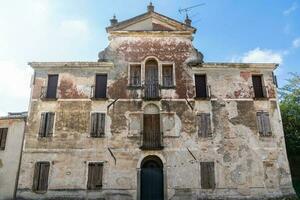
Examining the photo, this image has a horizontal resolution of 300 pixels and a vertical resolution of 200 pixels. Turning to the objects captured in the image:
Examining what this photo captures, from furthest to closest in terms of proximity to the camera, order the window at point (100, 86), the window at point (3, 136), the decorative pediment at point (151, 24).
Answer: the decorative pediment at point (151, 24), the window at point (100, 86), the window at point (3, 136)

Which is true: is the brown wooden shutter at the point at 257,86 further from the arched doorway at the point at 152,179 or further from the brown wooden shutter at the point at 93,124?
the brown wooden shutter at the point at 93,124

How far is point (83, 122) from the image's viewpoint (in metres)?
22.1

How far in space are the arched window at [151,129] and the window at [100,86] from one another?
3538 mm

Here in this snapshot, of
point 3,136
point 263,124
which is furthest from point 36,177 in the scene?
point 263,124

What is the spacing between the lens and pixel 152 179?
21016mm

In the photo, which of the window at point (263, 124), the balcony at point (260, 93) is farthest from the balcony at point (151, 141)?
the balcony at point (260, 93)

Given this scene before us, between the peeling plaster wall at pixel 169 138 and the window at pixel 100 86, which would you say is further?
the window at pixel 100 86

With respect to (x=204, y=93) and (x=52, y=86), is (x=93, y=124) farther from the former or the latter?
(x=204, y=93)

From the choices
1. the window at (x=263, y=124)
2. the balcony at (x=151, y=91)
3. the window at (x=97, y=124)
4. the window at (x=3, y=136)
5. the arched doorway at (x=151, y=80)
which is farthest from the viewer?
the arched doorway at (x=151, y=80)

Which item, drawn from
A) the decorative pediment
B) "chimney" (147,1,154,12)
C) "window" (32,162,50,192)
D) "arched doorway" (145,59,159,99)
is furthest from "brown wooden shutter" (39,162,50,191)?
"chimney" (147,1,154,12)

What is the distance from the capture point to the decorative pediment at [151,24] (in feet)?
81.3

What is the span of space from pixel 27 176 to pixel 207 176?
1231 cm

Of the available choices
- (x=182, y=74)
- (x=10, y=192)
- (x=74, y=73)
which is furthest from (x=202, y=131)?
(x=10, y=192)

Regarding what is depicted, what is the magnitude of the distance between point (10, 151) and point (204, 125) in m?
14.1
